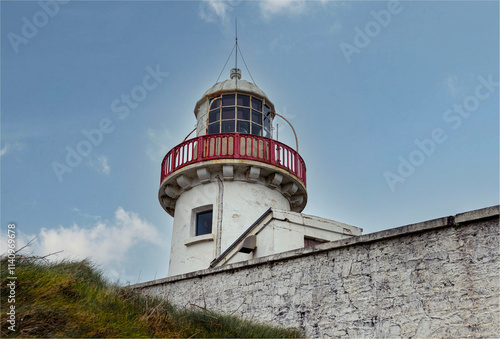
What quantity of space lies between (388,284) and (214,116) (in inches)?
376

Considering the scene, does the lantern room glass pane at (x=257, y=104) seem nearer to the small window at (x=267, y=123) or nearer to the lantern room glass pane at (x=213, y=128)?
the small window at (x=267, y=123)

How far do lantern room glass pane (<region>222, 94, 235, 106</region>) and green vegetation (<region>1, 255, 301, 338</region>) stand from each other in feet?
27.3

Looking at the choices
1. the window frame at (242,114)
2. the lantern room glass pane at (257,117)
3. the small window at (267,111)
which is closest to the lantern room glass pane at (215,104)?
the window frame at (242,114)

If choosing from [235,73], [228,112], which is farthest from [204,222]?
Answer: [235,73]

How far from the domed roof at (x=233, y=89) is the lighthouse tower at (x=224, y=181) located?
1.8 inches

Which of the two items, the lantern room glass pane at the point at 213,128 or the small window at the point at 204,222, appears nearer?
the small window at the point at 204,222

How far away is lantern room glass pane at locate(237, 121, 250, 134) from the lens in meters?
15.4

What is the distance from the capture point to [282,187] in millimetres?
15250

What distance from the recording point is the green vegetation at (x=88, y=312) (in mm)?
5965

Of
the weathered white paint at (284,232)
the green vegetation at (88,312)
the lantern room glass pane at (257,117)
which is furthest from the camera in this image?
the lantern room glass pane at (257,117)

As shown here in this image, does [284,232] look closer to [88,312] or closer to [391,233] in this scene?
[391,233]

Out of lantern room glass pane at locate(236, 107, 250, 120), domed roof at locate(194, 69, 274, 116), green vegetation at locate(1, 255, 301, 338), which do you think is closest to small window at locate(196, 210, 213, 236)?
lantern room glass pane at locate(236, 107, 250, 120)

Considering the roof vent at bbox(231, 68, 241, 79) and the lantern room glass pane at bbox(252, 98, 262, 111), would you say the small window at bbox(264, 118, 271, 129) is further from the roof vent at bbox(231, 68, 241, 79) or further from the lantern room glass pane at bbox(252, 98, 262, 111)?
the roof vent at bbox(231, 68, 241, 79)

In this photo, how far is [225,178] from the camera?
14461 millimetres
